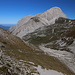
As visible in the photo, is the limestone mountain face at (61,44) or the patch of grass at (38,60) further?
the limestone mountain face at (61,44)

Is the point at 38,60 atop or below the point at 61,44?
below

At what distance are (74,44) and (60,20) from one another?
94.6 metres

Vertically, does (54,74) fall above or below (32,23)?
below

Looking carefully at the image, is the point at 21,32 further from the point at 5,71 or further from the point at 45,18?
the point at 5,71

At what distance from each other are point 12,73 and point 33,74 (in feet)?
13.2

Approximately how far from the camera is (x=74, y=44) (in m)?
66.4

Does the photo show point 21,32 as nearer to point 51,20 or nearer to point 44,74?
point 51,20

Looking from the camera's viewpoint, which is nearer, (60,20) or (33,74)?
(33,74)

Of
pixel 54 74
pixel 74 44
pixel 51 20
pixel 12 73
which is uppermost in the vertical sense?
pixel 51 20

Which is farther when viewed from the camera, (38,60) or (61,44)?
(61,44)

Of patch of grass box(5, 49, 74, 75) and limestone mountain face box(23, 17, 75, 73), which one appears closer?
patch of grass box(5, 49, 74, 75)

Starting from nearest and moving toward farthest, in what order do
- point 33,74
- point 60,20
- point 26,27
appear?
point 33,74 → point 60,20 → point 26,27

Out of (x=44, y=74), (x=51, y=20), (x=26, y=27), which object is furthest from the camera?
(x=51, y=20)

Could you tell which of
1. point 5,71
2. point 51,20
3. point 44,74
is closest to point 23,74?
point 5,71
